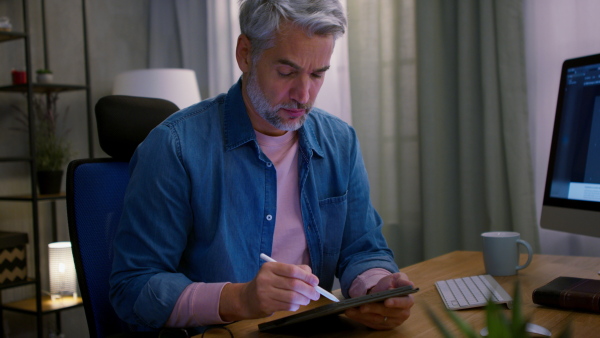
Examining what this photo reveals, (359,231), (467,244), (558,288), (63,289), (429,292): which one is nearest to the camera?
(558,288)

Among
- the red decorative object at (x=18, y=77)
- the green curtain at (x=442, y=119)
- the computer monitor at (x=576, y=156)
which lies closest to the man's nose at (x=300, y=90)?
the computer monitor at (x=576, y=156)

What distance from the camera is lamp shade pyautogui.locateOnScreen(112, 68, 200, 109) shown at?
290cm

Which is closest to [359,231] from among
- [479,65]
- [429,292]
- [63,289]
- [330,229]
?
[330,229]

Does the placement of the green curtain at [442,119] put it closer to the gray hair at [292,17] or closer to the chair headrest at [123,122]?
the gray hair at [292,17]

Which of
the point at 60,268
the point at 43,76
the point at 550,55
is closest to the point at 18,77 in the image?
the point at 43,76

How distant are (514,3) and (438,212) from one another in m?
0.85

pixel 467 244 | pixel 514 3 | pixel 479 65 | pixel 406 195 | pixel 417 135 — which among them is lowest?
pixel 467 244

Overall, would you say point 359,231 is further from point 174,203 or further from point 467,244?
point 467,244

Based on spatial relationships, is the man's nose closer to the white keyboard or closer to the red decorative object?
the white keyboard

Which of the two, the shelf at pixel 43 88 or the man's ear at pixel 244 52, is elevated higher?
the shelf at pixel 43 88

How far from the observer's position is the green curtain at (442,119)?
2195mm

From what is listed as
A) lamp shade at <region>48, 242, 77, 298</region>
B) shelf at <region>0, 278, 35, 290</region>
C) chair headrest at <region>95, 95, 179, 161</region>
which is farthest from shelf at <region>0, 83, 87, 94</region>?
chair headrest at <region>95, 95, 179, 161</region>

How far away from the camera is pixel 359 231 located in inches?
53.6

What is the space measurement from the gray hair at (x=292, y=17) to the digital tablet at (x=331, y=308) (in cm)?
54
